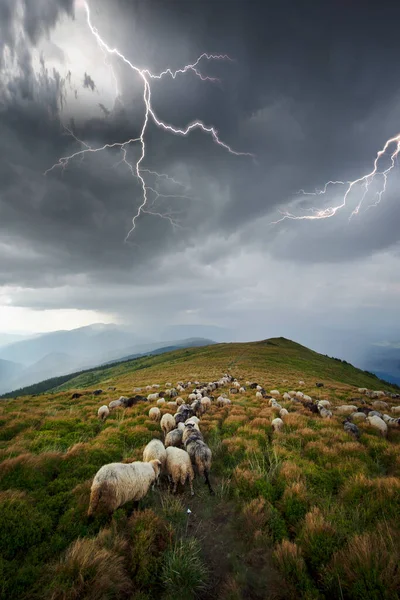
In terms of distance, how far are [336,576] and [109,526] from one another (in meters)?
4.54

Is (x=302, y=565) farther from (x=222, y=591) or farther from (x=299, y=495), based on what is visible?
(x=299, y=495)

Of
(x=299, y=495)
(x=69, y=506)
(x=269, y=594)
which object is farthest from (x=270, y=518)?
(x=69, y=506)

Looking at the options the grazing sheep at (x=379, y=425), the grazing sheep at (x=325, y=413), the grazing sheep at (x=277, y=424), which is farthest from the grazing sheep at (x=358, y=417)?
the grazing sheep at (x=277, y=424)

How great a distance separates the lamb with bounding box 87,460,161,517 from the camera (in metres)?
5.52

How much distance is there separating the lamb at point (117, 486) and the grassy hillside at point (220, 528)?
0.78 feet

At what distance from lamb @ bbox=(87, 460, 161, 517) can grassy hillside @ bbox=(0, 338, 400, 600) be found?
0.78 feet

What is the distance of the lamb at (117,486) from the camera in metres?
5.52

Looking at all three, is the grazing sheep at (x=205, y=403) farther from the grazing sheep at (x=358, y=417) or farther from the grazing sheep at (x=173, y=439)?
the grazing sheep at (x=358, y=417)

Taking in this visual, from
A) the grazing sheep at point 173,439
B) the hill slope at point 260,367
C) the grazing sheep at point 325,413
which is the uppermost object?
the grazing sheep at point 325,413

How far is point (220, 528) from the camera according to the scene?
539 centimetres

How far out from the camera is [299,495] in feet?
18.9

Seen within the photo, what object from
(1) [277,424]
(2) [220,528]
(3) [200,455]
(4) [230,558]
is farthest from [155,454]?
(1) [277,424]

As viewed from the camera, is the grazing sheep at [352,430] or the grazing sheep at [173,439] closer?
the grazing sheep at [173,439]

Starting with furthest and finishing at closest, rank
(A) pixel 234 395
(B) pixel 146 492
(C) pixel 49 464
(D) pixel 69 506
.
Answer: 1. (A) pixel 234 395
2. (C) pixel 49 464
3. (B) pixel 146 492
4. (D) pixel 69 506
